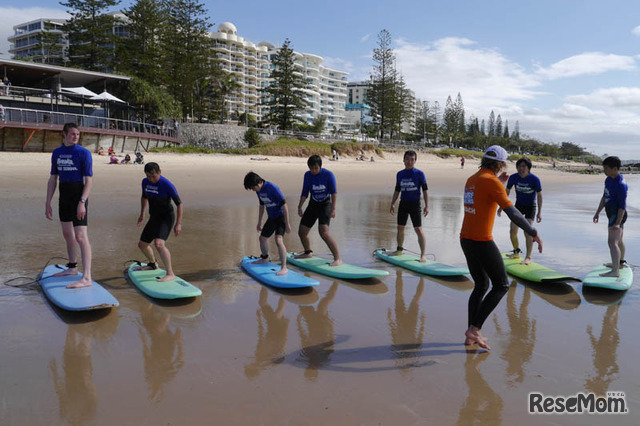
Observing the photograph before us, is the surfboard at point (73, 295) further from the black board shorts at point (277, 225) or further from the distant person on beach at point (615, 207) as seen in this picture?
the distant person on beach at point (615, 207)

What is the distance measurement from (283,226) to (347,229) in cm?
411

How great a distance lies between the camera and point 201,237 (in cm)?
880

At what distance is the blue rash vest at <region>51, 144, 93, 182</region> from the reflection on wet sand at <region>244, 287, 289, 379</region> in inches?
107

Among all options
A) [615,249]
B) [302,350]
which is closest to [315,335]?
[302,350]

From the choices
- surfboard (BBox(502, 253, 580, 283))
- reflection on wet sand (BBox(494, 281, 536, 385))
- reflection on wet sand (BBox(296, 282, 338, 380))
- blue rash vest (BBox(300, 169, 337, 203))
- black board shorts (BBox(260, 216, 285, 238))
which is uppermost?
blue rash vest (BBox(300, 169, 337, 203))

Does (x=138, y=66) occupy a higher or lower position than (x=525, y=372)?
higher

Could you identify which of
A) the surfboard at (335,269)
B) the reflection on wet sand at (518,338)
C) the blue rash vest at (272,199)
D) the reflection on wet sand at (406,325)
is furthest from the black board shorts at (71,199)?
the reflection on wet sand at (518,338)

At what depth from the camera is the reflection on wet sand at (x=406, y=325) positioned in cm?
394

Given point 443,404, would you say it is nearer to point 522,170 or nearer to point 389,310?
point 389,310

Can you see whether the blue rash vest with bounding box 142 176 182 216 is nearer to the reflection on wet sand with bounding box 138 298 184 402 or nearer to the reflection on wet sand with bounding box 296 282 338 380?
the reflection on wet sand with bounding box 138 298 184 402

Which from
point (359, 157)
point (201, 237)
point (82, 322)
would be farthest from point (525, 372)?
point (359, 157)

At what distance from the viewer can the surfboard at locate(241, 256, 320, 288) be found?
5.52 metres

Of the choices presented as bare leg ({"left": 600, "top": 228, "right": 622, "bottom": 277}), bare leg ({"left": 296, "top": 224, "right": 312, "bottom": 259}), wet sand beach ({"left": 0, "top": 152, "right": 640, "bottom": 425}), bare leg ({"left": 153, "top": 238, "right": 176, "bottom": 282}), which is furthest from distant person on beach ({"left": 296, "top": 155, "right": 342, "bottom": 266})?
bare leg ({"left": 600, "top": 228, "right": 622, "bottom": 277})

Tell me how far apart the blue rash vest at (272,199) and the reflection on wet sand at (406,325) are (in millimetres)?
2089
